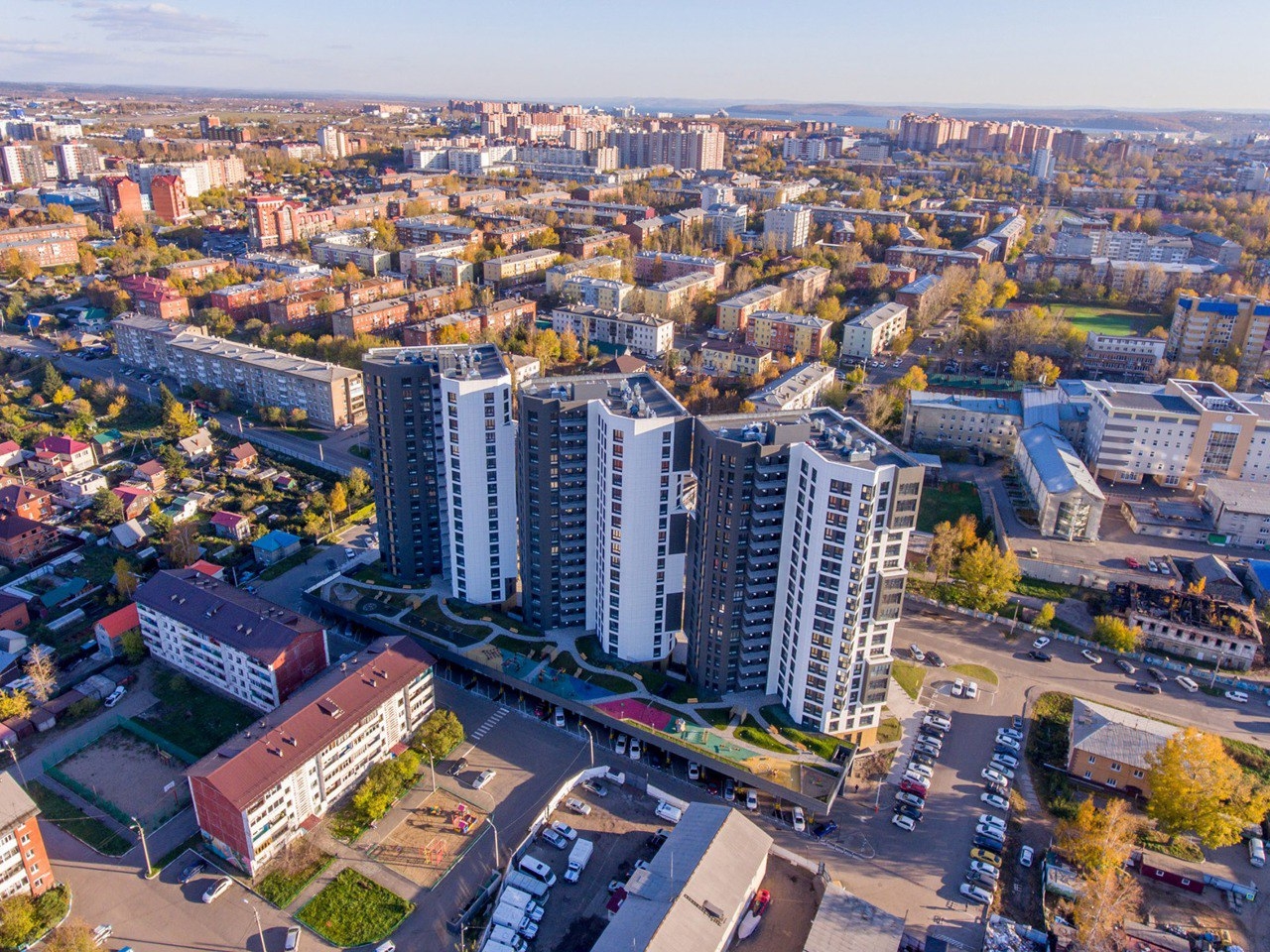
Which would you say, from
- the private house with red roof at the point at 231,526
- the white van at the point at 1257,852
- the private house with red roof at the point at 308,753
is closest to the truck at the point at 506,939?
the private house with red roof at the point at 308,753

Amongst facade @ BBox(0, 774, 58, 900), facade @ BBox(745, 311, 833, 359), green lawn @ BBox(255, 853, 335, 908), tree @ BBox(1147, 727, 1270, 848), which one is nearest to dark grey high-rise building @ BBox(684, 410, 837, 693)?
tree @ BBox(1147, 727, 1270, 848)

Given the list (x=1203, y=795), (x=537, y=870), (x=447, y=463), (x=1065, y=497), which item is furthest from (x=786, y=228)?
(x=537, y=870)

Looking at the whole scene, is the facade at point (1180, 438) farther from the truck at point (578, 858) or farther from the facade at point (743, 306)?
the truck at point (578, 858)

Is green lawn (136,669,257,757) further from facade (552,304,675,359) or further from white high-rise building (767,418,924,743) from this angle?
facade (552,304,675,359)

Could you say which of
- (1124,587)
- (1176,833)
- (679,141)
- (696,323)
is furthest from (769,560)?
(679,141)

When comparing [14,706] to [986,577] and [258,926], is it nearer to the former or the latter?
[258,926]
